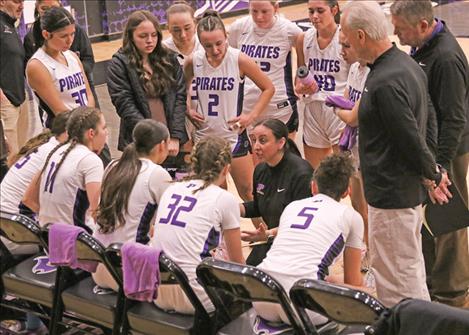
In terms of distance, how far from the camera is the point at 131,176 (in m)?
4.70

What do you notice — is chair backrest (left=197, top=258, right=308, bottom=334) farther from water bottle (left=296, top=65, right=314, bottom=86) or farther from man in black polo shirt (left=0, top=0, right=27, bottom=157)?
man in black polo shirt (left=0, top=0, right=27, bottom=157)

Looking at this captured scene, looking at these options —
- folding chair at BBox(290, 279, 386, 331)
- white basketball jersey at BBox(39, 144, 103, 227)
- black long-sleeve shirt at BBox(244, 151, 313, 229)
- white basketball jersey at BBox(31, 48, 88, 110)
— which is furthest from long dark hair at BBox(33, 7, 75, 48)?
folding chair at BBox(290, 279, 386, 331)

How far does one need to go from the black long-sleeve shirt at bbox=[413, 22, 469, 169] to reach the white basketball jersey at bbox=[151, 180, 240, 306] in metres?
1.26

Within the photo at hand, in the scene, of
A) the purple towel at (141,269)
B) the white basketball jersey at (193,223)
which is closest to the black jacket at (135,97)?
the white basketball jersey at (193,223)

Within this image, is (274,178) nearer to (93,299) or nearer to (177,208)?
(177,208)

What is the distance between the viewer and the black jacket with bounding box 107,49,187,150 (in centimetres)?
602

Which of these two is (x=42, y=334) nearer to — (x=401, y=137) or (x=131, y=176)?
(x=131, y=176)

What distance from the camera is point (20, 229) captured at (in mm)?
4801

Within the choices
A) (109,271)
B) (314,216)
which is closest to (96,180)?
(109,271)

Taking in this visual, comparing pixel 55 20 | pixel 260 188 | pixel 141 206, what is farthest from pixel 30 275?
pixel 55 20

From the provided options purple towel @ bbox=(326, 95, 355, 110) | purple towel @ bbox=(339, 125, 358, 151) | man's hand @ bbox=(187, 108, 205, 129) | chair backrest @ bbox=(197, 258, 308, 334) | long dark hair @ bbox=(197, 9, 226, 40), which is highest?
long dark hair @ bbox=(197, 9, 226, 40)

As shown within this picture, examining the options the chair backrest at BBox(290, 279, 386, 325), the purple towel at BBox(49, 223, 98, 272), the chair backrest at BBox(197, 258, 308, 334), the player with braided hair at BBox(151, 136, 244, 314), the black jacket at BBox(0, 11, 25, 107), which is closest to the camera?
the chair backrest at BBox(290, 279, 386, 325)

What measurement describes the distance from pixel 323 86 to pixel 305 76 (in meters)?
0.35

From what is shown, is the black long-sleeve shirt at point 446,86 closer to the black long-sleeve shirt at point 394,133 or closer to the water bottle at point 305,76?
the black long-sleeve shirt at point 394,133
